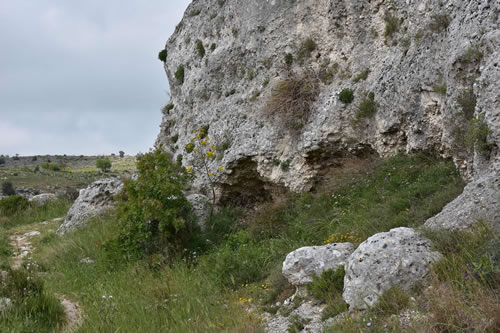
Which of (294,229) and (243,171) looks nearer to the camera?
(294,229)

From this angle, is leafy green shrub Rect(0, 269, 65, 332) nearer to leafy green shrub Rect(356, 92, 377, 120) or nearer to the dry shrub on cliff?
the dry shrub on cliff

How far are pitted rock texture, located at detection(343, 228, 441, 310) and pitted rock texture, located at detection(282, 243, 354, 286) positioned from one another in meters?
0.56

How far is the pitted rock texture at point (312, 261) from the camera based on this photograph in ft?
16.2

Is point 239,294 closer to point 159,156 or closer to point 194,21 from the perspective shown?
point 159,156

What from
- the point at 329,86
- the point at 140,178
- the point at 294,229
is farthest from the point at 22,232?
the point at 329,86

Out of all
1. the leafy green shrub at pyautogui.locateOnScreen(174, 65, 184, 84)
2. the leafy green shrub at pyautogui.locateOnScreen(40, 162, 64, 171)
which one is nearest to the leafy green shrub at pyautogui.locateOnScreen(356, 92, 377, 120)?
the leafy green shrub at pyautogui.locateOnScreen(174, 65, 184, 84)

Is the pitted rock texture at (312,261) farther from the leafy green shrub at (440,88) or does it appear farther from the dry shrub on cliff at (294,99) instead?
the dry shrub on cliff at (294,99)

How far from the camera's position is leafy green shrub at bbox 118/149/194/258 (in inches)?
332

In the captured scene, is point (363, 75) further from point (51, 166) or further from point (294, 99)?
point (51, 166)

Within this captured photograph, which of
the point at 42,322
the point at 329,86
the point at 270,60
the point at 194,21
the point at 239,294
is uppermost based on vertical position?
the point at 194,21

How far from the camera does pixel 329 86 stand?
10383mm

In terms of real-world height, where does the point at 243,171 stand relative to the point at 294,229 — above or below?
above

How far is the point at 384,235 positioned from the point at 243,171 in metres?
7.32

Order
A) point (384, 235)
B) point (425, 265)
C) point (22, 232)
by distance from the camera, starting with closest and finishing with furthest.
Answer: point (425, 265) < point (384, 235) < point (22, 232)
